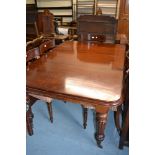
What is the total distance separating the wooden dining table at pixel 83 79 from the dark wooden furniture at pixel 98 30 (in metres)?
0.67

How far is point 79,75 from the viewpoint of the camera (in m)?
1.41

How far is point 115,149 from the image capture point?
1.61 meters

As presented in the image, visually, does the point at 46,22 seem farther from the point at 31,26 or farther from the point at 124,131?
the point at 124,131

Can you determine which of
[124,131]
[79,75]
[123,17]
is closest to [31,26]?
[79,75]

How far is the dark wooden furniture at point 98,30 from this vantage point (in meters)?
2.62

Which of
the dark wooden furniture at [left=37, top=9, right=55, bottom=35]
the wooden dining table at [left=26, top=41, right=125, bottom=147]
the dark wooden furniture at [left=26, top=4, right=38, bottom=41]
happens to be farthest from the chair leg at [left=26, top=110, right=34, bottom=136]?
the dark wooden furniture at [left=37, top=9, right=55, bottom=35]

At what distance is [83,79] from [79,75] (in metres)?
0.08

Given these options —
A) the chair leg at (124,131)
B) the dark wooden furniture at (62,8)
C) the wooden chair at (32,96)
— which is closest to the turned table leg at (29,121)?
the wooden chair at (32,96)

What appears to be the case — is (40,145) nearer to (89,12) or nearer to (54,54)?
(54,54)

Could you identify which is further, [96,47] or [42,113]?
[96,47]
